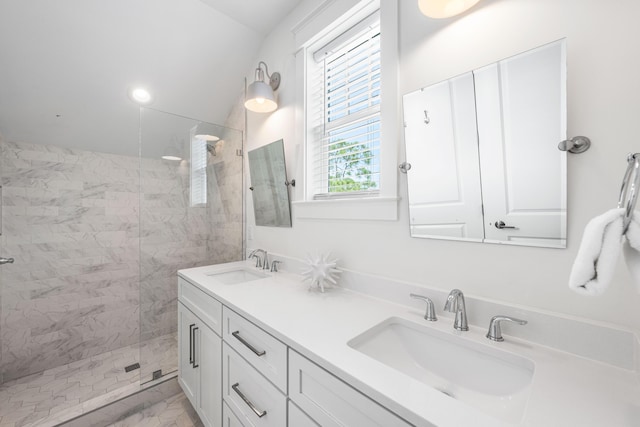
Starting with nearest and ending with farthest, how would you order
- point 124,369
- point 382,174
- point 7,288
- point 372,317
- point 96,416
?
1. point 372,317
2. point 382,174
3. point 96,416
4. point 7,288
5. point 124,369

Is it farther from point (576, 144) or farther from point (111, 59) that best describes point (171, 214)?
point (576, 144)

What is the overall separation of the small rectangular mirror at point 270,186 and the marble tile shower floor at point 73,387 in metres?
1.14

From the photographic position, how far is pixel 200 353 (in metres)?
1.45

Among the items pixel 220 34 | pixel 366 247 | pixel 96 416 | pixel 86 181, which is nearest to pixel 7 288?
pixel 86 181

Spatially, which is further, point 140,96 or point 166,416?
point 140,96

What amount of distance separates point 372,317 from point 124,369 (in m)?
2.22

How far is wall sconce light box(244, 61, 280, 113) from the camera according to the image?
→ 66.4 inches

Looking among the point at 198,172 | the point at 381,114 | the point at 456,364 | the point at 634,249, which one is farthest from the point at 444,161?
the point at 198,172

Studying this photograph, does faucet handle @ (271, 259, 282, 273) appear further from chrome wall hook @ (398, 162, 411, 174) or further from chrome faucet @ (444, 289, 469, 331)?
chrome faucet @ (444, 289, 469, 331)

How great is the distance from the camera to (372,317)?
977mm

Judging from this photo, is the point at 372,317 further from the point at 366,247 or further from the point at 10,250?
the point at 10,250

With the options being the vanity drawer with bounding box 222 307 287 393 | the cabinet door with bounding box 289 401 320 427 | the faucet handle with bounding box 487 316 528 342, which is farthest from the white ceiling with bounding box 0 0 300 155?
the cabinet door with bounding box 289 401 320 427

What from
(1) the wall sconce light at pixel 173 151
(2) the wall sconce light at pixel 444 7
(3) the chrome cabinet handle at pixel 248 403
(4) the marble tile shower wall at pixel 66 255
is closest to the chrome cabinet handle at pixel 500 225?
(2) the wall sconce light at pixel 444 7

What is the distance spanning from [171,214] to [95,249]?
89 centimetres
